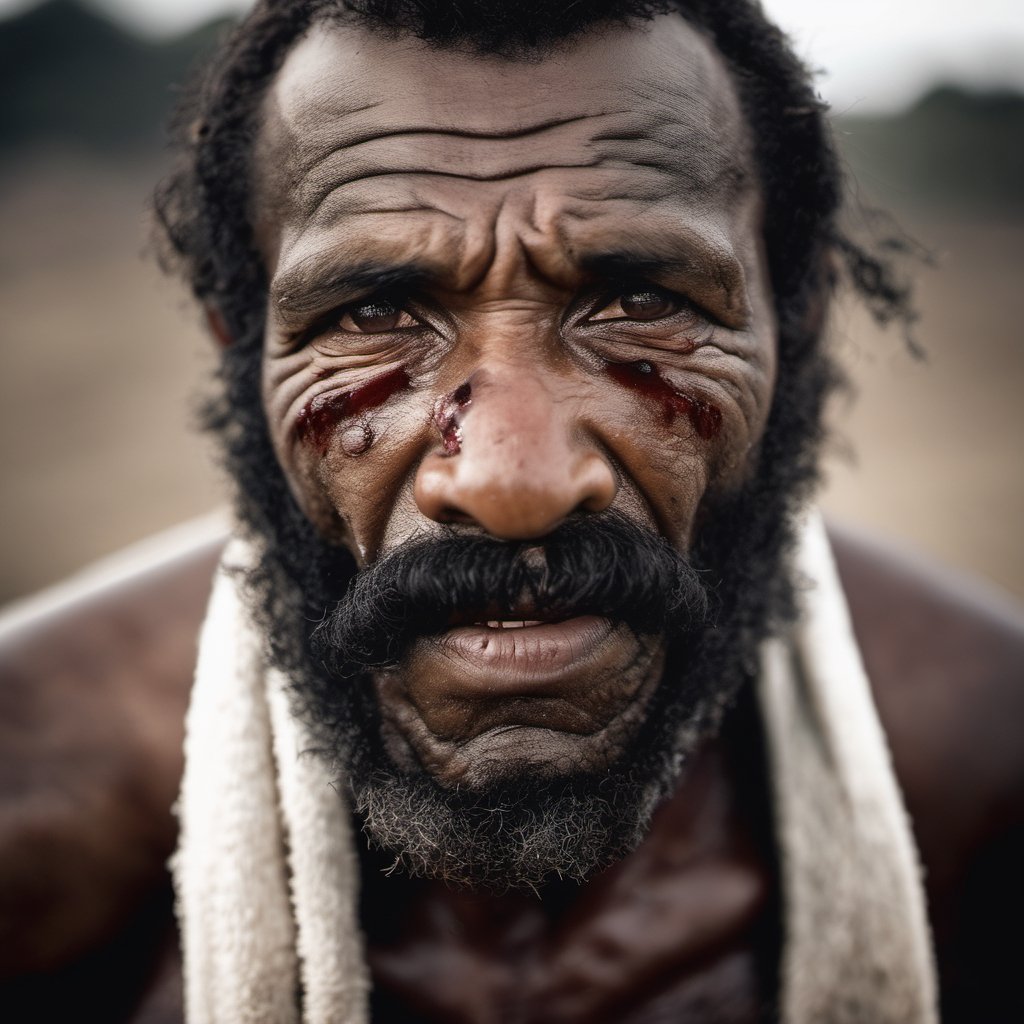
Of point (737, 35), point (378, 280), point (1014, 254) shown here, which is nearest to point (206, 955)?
point (378, 280)

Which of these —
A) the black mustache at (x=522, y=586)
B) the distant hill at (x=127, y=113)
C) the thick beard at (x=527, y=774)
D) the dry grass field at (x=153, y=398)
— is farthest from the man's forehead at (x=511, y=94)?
the distant hill at (x=127, y=113)

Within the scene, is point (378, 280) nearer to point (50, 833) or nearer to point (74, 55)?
point (50, 833)

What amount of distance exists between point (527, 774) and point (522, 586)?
0.35 metres

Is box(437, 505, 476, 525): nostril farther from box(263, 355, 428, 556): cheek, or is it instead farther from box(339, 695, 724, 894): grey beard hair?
box(339, 695, 724, 894): grey beard hair

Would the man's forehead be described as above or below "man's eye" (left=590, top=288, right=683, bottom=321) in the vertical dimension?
above

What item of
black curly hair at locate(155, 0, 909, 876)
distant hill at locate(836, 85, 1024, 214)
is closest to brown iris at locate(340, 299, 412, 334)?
black curly hair at locate(155, 0, 909, 876)

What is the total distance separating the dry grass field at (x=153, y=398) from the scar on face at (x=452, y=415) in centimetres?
390

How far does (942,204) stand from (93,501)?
13.4 m

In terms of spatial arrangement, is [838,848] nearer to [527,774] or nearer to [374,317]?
[527,774]

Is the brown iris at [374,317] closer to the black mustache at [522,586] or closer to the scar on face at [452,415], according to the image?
the scar on face at [452,415]

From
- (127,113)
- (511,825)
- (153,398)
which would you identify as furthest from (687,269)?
(127,113)

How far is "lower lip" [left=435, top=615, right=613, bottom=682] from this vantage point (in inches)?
65.8

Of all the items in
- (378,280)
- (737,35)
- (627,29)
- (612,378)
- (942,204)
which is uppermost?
(942,204)

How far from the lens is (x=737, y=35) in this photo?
2.09 meters
